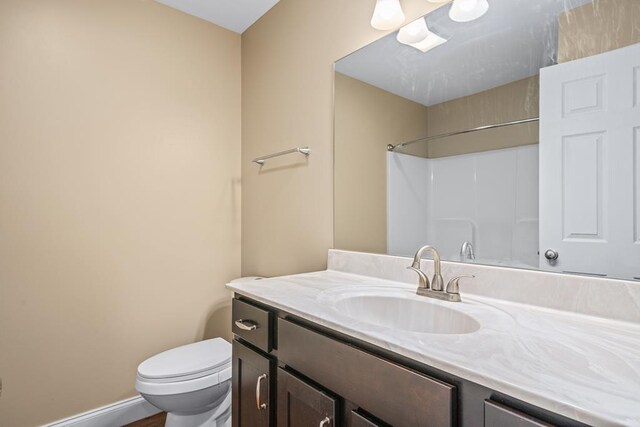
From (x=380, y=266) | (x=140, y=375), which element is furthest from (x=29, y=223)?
(x=380, y=266)

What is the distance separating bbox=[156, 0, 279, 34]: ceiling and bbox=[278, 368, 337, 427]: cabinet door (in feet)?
6.74

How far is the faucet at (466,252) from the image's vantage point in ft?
3.85

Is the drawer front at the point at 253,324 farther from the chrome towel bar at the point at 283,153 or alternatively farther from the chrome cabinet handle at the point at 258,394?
the chrome towel bar at the point at 283,153

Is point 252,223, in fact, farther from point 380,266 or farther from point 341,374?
point 341,374

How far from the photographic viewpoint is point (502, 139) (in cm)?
111

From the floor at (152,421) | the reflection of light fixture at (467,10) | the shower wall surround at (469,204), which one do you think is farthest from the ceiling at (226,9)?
the floor at (152,421)

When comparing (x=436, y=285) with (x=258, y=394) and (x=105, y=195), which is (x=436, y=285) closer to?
(x=258, y=394)

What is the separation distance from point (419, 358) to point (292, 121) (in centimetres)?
156

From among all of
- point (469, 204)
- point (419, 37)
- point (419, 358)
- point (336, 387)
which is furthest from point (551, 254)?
point (419, 37)

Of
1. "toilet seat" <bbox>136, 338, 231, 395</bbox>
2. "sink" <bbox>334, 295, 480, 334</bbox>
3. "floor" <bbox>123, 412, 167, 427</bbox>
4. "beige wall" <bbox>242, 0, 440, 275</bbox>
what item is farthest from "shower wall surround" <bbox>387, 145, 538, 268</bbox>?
"floor" <bbox>123, 412, 167, 427</bbox>

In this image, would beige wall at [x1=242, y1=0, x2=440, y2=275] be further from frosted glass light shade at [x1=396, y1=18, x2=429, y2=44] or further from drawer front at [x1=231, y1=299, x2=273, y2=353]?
drawer front at [x1=231, y1=299, x2=273, y2=353]

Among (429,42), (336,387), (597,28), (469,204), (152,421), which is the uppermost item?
(429,42)

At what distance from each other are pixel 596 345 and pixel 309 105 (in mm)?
1545

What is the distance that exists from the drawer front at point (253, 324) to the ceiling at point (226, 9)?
1.78 meters
